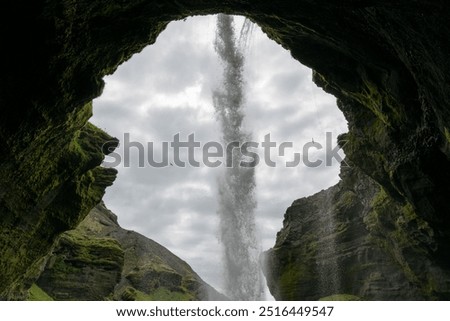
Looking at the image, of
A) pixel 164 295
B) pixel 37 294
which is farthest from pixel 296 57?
pixel 164 295

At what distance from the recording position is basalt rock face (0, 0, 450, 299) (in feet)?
37.4

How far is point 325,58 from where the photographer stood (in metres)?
17.3

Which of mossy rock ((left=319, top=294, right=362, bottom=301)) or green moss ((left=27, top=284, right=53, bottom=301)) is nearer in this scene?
mossy rock ((left=319, top=294, right=362, bottom=301))

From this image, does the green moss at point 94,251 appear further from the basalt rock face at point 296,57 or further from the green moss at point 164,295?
the green moss at point 164,295

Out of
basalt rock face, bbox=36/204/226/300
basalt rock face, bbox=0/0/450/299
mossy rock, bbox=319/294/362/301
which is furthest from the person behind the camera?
basalt rock face, bbox=36/204/226/300

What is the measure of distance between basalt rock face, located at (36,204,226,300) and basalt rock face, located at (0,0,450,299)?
17.3 m

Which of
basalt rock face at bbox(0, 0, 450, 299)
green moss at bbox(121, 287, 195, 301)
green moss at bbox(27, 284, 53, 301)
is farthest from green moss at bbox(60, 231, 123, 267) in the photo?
green moss at bbox(121, 287, 195, 301)

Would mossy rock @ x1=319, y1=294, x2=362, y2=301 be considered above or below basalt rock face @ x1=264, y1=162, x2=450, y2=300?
below

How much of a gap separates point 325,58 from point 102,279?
108 feet

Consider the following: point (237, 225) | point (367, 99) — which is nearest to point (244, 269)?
point (237, 225)

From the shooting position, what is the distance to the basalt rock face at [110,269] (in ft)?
126

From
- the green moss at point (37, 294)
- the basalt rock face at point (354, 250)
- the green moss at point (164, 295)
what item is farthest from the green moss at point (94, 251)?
the green moss at point (164, 295)

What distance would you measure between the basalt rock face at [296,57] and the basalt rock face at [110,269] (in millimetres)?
17273

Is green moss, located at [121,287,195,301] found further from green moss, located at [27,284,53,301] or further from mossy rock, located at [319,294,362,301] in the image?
mossy rock, located at [319,294,362,301]
